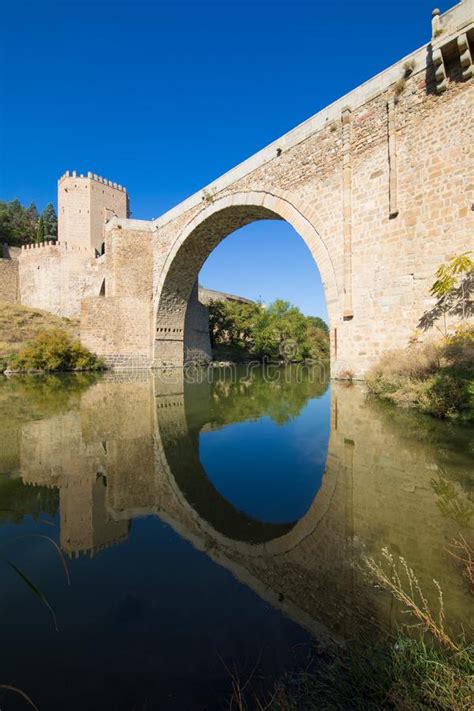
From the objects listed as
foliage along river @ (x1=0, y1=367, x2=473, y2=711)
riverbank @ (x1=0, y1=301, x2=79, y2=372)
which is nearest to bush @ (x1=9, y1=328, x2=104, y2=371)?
riverbank @ (x1=0, y1=301, x2=79, y2=372)

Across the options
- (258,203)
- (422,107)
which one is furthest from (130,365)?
(422,107)

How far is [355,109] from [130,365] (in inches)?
565

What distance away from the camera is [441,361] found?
622 cm

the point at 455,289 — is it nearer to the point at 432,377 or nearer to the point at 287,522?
the point at 432,377

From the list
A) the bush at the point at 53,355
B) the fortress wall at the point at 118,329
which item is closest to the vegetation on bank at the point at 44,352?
the bush at the point at 53,355

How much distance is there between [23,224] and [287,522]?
164ft

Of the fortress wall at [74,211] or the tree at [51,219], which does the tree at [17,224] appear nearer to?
the tree at [51,219]

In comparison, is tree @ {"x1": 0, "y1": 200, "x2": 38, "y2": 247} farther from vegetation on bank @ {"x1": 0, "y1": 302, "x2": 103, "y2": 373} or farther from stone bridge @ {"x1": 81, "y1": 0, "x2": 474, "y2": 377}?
stone bridge @ {"x1": 81, "y1": 0, "x2": 474, "y2": 377}

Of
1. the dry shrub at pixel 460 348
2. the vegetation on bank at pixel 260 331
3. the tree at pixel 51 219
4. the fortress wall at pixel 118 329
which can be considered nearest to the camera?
the dry shrub at pixel 460 348

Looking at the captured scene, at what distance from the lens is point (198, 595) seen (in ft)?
5.70

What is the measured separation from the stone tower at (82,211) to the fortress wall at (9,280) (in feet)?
14.0

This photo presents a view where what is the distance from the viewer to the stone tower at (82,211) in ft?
99.5

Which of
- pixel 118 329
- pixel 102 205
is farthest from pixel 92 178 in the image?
pixel 118 329

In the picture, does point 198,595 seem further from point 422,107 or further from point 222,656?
point 422,107
